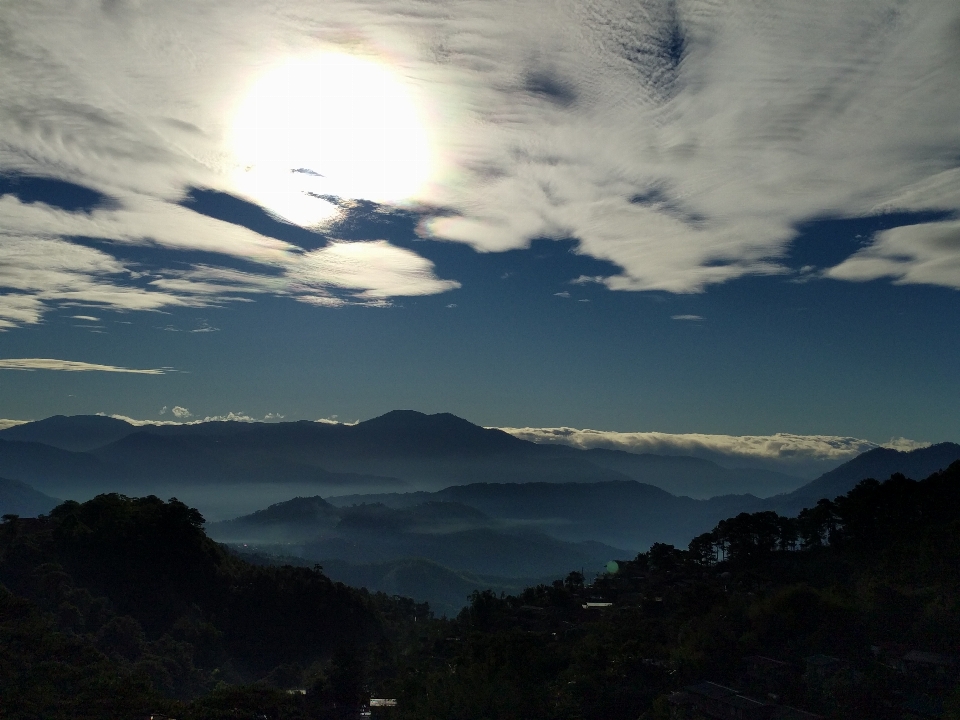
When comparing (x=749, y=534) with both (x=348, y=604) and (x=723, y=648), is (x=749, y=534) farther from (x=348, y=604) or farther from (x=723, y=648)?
(x=348, y=604)

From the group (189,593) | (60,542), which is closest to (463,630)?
(189,593)

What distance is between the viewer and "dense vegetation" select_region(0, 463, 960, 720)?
1527 inches

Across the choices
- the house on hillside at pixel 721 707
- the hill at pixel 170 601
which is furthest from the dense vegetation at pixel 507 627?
the house on hillside at pixel 721 707

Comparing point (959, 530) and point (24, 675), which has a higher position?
point (959, 530)

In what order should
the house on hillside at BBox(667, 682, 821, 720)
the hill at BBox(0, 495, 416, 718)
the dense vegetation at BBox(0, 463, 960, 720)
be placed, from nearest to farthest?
the house on hillside at BBox(667, 682, 821, 720) < the dense vegetation at BBox(0, 463, 960, 720) < the hill at BBox(0, 495, 416, 718)

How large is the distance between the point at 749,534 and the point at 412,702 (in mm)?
49233

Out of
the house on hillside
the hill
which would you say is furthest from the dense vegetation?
the house on hillside

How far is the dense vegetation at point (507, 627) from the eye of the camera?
38.8 metres

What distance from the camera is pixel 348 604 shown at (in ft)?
311

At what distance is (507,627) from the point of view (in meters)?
66.1

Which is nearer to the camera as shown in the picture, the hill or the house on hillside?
the house on hillside

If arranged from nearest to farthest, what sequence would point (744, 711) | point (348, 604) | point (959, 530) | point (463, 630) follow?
1. point (744, 711)
2. point (959, 530)
3. point (463, 630)
4. point (348, 604)

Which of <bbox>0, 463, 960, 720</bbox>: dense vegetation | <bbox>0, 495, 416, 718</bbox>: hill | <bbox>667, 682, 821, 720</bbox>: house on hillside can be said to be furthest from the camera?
<bbox>0, 495, 416, 718</bbox>: hill

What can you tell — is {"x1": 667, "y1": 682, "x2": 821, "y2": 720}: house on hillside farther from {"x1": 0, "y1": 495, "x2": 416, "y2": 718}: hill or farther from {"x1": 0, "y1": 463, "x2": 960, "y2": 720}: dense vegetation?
{"x1": 0, "y1": 495, "x2": 416, "y2": 718}: hill
